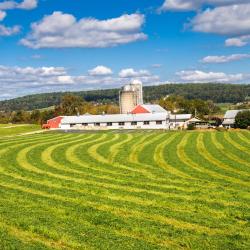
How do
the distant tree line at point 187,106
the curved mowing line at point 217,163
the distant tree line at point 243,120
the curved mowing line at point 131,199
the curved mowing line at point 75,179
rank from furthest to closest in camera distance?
1. the distant tree line at point 187,106
2. the distant tree line at point 243,120
3. the curved mowing line at point 217,163
4. the curved mowing line at point 75,179
5. the curved mowing line at point 131,199

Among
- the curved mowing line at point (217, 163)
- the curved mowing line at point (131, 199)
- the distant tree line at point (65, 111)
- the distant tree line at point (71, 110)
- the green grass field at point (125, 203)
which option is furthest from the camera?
the distant tree line at point (65, 111)

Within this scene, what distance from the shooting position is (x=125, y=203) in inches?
838

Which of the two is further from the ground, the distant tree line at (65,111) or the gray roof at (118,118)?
the distant tree line at (65,111)

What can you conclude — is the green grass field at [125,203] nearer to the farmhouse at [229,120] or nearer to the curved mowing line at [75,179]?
the curved mowing line at [75,179]

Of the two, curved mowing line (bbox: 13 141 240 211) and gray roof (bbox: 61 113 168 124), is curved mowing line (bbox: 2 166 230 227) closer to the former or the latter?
curved mowing line (bbox: 13 141 240 211)

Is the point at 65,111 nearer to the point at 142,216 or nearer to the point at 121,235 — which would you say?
the point at 142,216

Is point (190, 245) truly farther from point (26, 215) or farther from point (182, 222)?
point (26, 215)

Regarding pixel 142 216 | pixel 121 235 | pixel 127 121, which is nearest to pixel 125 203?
pixel 142 216

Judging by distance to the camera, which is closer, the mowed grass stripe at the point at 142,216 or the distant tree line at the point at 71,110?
the mowed grass stripe at the point at 142,216

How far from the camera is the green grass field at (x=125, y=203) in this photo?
51.1 feet

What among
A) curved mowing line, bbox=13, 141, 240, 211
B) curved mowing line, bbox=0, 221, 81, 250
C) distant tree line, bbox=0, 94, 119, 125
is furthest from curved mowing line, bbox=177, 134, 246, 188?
distant tree line, bbox=0, 94, 119, 125

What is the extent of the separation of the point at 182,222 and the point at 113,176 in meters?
12.2

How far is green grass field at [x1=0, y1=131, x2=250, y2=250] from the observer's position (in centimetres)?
1556

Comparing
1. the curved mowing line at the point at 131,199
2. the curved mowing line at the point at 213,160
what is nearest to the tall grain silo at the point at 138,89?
the curved mowing line at the point at 213,160
